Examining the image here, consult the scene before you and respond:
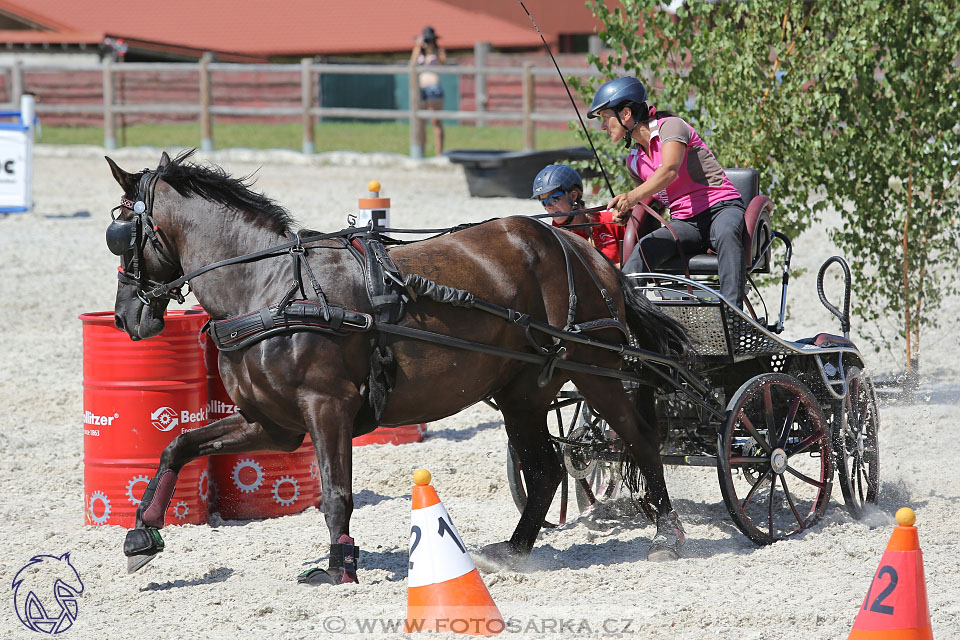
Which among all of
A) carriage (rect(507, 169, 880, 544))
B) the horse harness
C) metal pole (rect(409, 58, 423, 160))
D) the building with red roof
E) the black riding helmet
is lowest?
carriage (rect(507, 169, 880, 544))

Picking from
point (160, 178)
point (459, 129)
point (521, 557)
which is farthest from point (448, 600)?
point (459, 129)

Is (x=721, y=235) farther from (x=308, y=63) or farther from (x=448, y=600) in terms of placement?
(x=308, y=63)

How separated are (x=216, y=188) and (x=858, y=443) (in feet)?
11.3

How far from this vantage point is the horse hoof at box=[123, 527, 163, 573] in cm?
491

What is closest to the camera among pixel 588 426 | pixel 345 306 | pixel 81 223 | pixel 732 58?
pixel 345 306

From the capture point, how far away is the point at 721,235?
19.0ft

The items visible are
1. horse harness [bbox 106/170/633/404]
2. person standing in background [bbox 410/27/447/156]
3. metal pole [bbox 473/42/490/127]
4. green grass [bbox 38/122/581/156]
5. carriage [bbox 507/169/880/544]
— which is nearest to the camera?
horse harness [bbox 106/170/633/404]

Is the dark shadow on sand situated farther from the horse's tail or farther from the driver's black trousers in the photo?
the driver's black trousers

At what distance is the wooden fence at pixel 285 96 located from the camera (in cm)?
2085

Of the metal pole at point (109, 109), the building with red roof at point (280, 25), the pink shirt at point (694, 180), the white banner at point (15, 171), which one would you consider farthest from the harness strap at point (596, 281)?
the building with red roof at point (280, 25)

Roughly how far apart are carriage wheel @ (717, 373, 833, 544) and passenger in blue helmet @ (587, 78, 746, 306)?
51 centimetres

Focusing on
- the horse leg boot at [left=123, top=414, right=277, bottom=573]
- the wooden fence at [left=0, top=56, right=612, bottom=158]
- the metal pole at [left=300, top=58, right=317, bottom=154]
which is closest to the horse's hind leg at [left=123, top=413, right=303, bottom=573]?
the horse leg boot at [left=123, top=414, right=277, bottom=573]

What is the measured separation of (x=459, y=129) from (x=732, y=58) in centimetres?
2116

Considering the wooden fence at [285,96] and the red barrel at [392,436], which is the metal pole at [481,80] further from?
the red barrel at [392,436]
